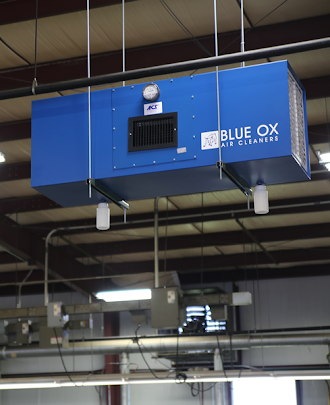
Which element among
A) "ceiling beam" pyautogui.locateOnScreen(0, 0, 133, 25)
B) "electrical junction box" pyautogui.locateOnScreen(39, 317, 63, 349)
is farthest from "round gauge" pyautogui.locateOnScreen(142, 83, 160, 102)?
"electrical junction box" pyautogui.locateOnScreen(39, 317, 63, 349)

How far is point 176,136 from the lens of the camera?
3721 millimetres

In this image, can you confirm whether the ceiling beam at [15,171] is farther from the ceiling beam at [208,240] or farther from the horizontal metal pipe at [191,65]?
the horizontal metal pipe at [191,65]

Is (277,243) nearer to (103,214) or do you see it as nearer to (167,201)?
(167,201)

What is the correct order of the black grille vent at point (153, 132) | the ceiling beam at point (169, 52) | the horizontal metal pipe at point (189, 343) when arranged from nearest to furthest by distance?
the black grille vent at point (153, 132) → the ceiling beam at point (169, 52) → the horizontal metal pipe at point (189, 343)

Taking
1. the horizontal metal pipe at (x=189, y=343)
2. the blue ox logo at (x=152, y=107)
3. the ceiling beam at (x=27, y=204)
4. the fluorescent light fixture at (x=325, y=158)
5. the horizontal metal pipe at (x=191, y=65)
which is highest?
the ceiling beam at (x=27, y=204)

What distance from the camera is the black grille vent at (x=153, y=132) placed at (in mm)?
3732

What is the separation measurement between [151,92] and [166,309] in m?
5.37

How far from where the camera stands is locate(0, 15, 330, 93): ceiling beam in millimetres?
5879

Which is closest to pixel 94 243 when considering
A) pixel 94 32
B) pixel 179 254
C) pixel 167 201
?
pixel 179 254

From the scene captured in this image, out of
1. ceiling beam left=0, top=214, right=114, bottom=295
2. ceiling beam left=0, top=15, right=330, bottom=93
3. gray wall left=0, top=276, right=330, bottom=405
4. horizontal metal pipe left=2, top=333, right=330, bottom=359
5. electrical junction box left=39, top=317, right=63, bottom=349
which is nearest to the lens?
ceiling beam left=0, top=15, right=330, bottom=93

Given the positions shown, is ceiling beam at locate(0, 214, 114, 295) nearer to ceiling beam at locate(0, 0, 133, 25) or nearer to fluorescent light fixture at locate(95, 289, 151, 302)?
fluorescent light fixture at locate(95, 289, 151, 302)

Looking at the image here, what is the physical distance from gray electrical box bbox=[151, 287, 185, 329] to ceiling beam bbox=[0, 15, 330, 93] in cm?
366

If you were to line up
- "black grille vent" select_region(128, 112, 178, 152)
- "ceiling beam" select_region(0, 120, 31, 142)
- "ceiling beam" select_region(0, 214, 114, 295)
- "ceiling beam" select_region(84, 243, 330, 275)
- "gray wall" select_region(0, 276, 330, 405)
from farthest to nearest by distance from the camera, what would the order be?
"gray wall" select_region(0, 276, 330, 405) → "ceiling beam" select_region(84, 243, 330, 275) → "ceiling beam" select_region(0, 214, 114, 295) → "ceiling beam" select_region(0, 120, 31, 142) → "black grille vent" select_region(128, 112, 178, 152)

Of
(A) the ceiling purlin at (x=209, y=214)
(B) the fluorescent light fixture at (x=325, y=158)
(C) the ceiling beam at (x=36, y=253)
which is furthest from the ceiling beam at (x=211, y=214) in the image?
(B) the fluorescent light fixture at (x=325, y=158)
